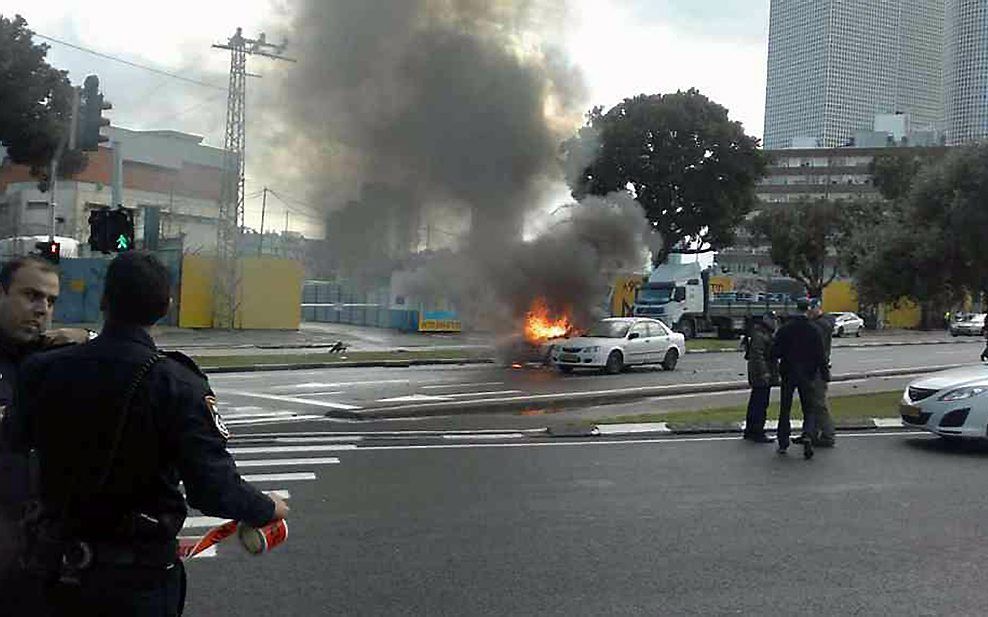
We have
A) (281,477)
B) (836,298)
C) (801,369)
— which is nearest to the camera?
(281,477)

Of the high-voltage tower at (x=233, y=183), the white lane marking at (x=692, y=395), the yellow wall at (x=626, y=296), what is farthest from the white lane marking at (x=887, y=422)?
the yellow wall at (x=626, y=296)

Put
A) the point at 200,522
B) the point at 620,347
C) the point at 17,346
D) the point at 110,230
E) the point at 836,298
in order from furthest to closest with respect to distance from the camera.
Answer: the point at 836,298 < the point at 620,347 < the point at 110,230 < the point at 200,522 < the point at 17,346

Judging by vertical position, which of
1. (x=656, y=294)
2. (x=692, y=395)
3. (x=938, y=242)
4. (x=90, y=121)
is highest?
(x=90, y=121)

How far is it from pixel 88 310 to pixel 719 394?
2719 cm

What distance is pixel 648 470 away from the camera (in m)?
10.1

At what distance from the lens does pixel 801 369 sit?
37.7 feet

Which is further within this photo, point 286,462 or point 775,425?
point 775,425

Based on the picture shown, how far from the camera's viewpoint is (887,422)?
14.2 m

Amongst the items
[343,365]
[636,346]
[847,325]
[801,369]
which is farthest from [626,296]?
[801,369]

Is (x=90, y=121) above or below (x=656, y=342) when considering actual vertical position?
above

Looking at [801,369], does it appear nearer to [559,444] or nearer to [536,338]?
[559,444]

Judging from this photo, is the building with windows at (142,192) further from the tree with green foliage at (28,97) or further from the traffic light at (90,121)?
the traffic light at (90,121)

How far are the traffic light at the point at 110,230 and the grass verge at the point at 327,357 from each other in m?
8.54

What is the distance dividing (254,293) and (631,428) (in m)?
30.0
